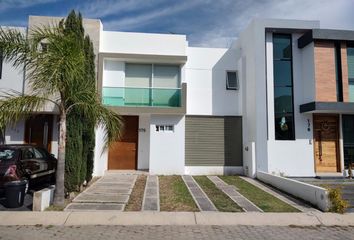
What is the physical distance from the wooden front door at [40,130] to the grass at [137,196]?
5278 mm

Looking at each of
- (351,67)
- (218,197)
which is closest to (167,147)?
(218,197)

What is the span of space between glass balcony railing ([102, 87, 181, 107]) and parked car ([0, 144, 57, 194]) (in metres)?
4.61

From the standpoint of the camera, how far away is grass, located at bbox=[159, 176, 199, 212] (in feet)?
30.3

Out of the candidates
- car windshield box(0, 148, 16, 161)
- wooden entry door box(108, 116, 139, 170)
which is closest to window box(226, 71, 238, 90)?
wooden entry door box(108, 116, 139, 170)

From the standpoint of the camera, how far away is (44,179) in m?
11.6

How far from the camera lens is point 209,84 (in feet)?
57.2

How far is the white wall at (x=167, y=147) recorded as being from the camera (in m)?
15.8

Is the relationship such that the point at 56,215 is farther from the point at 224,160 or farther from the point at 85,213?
the point at 224,160

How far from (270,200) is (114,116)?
5.64m

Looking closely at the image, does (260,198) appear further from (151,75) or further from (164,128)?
(151,75)

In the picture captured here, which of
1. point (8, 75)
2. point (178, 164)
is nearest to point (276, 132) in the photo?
point (178, 164)

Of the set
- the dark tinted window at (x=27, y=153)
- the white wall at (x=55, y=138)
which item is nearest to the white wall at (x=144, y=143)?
the white wall at (x=55, y=138)

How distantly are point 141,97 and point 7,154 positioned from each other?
289 inches

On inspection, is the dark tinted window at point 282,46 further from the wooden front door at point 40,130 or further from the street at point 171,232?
the wooden front door at point 40,130
